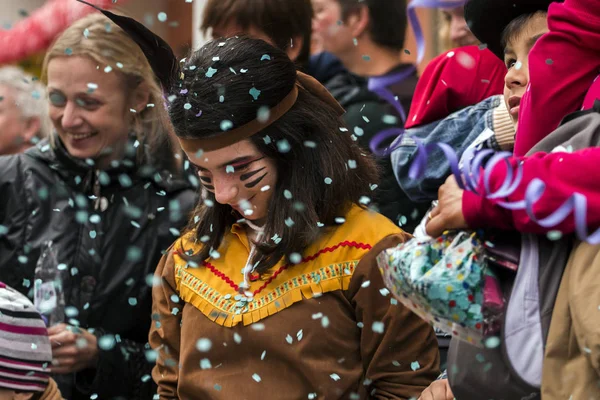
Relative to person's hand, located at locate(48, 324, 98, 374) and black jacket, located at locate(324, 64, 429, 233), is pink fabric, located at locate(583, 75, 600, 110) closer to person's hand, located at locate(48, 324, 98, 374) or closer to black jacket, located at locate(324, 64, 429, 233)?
black jacket, located at locate(324, 64, 429, 233)

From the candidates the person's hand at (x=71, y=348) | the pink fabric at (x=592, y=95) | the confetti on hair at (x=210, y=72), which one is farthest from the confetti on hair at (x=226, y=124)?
the person's hand at (x=71, y=348)

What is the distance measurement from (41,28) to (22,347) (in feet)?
5.21

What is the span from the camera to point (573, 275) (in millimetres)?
1942

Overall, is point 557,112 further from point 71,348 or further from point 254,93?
point 71,348

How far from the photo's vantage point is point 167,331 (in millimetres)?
2930

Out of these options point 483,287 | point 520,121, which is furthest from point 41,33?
point 483,287

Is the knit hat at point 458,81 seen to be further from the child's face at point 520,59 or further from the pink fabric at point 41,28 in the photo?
the pink fabric at point 41,28

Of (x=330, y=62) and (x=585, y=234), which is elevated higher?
(x=585, y=234)

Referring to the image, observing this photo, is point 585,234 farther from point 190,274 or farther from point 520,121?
point 190,274

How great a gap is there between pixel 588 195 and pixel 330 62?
201 centimetres

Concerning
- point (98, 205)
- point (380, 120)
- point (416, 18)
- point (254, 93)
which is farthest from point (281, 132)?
point (98, 205)

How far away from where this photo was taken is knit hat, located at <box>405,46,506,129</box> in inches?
122

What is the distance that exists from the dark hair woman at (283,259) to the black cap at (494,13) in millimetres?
464

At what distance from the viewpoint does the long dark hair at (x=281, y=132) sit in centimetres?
266
